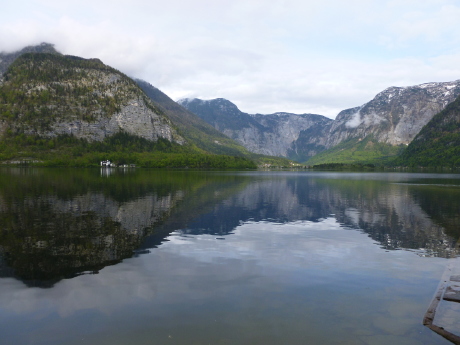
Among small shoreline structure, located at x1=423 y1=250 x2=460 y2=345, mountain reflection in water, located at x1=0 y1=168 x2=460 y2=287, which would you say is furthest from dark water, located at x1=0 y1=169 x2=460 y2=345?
small shoreline structure, located at x1=423 y1=250 x2=460 y2=345

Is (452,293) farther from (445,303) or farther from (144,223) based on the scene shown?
(144,223)

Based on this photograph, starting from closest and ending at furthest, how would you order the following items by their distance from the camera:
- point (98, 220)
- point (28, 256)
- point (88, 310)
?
1. point (88, 310)
2. point (28, 256)
3. point (98, 220)

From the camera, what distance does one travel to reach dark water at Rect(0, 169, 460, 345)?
14.7 meters

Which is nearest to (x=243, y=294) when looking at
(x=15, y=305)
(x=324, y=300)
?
(x=324, y=300)

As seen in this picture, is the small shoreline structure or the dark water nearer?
the small shoreline structure

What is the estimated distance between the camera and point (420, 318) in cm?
1605

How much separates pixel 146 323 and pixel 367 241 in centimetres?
2671

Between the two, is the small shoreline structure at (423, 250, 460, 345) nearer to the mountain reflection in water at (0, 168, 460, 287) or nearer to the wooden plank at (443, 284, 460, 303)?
the wooden plank at (443, 284, 460, 303)

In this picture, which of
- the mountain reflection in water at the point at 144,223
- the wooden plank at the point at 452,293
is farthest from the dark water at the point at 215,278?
the wooden plank at the point at 452,293

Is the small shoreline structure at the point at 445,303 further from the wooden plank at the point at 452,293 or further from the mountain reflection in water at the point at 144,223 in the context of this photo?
the mountain reflection in water at the point at 144,223

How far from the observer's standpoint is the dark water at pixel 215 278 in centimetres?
1466

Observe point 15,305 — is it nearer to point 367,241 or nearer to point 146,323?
point 146,323

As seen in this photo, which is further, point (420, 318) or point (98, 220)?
point (98, 220)

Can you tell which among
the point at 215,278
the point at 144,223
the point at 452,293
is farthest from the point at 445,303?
the point at 144,223
